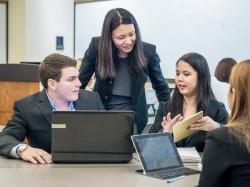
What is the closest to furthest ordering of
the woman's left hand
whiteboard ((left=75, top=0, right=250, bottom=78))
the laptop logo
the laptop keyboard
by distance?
the laptop keyboard, the laptop logo, the woman's left hand, whiteboard ((left=75, top=0, right=250, bottom=78))

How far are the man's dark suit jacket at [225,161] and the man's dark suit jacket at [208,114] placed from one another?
927 mm

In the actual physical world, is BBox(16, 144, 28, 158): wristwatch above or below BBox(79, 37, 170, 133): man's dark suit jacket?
below

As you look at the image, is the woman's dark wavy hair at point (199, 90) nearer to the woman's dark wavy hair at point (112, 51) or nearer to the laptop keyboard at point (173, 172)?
the woman's dark wavy hair at point (112, 51)

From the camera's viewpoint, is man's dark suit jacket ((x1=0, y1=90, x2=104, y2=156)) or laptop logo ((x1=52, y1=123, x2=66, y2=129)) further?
man's dark suit jacket ((x1=0, y1=90, x2=104, y2=156))

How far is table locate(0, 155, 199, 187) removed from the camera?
1638 mm

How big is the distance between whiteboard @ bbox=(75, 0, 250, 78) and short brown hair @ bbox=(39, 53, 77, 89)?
9.27 feet

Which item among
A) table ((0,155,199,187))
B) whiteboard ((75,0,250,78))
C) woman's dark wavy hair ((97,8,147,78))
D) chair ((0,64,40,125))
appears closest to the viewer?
table ((0,155,199,187))

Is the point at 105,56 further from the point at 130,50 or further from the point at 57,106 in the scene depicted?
the point at 57,106

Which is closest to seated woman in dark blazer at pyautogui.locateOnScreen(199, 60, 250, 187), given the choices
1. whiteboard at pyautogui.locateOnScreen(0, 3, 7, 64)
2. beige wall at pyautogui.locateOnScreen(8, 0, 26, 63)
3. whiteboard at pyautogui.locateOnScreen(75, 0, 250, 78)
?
whiteboard at pyautogui.locateOnScreen(75, 0, 250, 78)

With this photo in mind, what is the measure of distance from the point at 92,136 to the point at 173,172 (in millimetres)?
385

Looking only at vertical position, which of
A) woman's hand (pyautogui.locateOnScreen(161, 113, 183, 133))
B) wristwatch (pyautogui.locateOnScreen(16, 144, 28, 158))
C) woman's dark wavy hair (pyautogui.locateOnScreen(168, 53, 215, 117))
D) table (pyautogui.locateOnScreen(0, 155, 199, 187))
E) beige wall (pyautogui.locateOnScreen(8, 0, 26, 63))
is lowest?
table (pyautogui.locateOnScreen(0, 155, 199, 187))

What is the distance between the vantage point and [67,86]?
224cm

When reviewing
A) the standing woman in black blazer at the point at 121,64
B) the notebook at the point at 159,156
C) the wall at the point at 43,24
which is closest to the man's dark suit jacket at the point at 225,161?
the notebook at the point at 159,156

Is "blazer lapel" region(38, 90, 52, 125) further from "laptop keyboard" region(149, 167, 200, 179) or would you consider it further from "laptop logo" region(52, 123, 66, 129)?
"laptop keyboard" region(149, 167, 200, 179)
